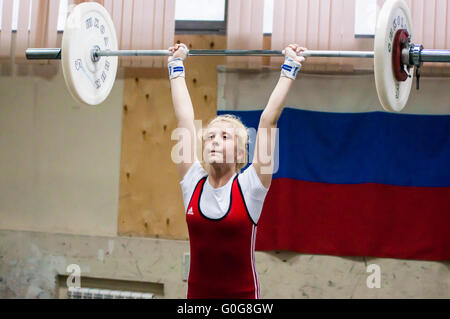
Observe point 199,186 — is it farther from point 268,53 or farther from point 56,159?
point 56,159

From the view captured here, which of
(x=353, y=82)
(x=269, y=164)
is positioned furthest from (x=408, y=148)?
(x=269, y=164)

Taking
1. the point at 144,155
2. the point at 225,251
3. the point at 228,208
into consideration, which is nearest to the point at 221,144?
the point at 228,208

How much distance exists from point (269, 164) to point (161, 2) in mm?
1717

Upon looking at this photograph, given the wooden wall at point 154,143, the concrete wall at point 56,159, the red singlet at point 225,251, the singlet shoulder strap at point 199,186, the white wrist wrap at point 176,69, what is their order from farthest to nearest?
the concrete wall at point 56,159 → the wooden wall at point 154,143 → the white wrist wrap at point 176,69 → the singlet shoulder strap at point 199,186 → the red singlet at point 225,251

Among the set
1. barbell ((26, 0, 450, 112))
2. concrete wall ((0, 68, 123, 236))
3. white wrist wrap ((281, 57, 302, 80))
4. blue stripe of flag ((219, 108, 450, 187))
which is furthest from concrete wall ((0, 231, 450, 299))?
white wrist wrap ((281, 57, 302, 80))

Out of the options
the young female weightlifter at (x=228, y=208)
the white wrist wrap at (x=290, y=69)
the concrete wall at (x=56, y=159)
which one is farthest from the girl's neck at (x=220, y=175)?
the concrete wall at (x=56, y=159)

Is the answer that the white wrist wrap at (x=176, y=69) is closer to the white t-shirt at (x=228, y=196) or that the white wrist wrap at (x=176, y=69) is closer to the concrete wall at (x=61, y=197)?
the white t-shirt at (x=228, y=196)

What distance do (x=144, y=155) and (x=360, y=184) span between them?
1.37 meters

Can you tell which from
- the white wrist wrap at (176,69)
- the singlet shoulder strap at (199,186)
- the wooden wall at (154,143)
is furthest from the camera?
the wooden wall at (154,143)

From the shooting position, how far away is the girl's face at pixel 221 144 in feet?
5.85

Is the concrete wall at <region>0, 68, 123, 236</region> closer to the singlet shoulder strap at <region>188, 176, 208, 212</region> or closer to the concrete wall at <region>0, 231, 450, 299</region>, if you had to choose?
the concrete wall at <region>0, 231, 450, 299</region>

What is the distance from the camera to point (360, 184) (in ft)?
9.62

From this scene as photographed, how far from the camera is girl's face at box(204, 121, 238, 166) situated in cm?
178

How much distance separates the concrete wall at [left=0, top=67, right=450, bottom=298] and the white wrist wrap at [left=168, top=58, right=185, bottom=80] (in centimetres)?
108
